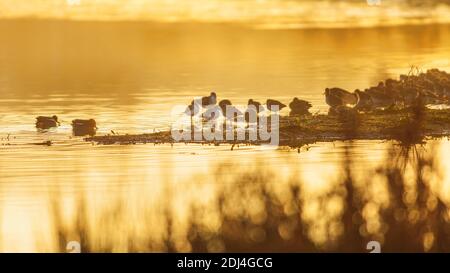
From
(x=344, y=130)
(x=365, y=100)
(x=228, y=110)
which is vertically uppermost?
(x=365, y=100)

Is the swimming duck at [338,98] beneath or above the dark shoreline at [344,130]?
above

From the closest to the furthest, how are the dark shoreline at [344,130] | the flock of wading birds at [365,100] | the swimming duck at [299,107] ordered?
the dark shoreline at [344,130] < the swimming duck at [299,107] < the flock of wading birds at [365,100]

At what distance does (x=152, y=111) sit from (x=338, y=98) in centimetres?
285

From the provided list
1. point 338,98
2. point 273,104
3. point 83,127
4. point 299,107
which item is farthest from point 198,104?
point 83,127

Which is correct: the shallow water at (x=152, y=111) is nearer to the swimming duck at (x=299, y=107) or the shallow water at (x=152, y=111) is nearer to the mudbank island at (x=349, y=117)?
the mudbank island at (x=349, y=117)

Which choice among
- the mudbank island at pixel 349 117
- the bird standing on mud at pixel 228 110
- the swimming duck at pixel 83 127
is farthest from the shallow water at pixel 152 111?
the bird standing on mud at pixel 228 110

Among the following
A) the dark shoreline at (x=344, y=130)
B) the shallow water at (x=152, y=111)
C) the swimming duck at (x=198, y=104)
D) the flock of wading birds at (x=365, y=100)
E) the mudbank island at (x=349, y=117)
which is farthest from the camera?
the swimming duck at (x=198, y=104)

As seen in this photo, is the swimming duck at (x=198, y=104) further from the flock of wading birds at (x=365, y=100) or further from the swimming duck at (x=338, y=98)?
the swimming duck at (x=338, y=98)

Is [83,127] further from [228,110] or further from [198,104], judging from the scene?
[198,104]

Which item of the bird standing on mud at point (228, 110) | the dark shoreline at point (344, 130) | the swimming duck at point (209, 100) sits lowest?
the dark shoreline at point (344, 130)

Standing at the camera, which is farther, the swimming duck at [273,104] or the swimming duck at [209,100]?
the swimming duck at [273,104]

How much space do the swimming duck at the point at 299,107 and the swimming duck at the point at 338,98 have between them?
0.41 m

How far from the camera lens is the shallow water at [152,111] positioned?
1697cm

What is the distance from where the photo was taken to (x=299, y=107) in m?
25.0
